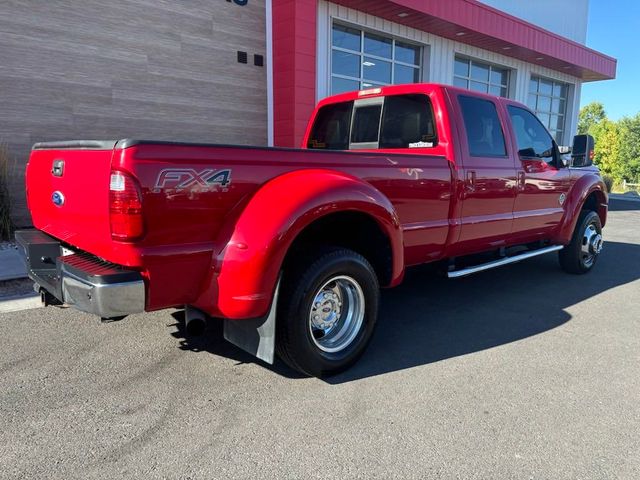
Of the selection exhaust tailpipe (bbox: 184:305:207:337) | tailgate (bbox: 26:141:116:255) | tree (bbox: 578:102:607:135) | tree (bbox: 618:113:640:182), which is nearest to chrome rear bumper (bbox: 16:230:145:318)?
tailgate (bbox: 26:141:116:255)

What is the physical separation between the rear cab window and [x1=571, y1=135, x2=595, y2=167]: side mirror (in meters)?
2.38

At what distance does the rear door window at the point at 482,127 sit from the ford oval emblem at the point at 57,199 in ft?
11.0

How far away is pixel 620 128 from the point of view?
57938mm

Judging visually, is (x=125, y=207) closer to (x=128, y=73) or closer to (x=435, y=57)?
(x=128, y=73)

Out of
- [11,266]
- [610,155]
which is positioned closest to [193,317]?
[11,266]

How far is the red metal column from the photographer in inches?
361

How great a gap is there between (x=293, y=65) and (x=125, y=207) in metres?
7.52

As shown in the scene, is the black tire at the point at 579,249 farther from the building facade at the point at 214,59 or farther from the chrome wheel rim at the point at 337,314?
the building facade at the point at 214,59

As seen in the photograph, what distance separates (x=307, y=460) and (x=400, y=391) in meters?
0.92

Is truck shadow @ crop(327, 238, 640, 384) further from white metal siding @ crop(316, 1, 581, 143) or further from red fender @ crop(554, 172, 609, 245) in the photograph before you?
white metal siding @ crop(316, 1, 581, 143)

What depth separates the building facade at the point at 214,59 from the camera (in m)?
6.90

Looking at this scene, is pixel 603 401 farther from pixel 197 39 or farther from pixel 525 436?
pixel 197 39

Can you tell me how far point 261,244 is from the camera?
2.65 m

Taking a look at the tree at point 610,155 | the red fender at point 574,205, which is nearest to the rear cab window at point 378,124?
the red fender at point 574,205
